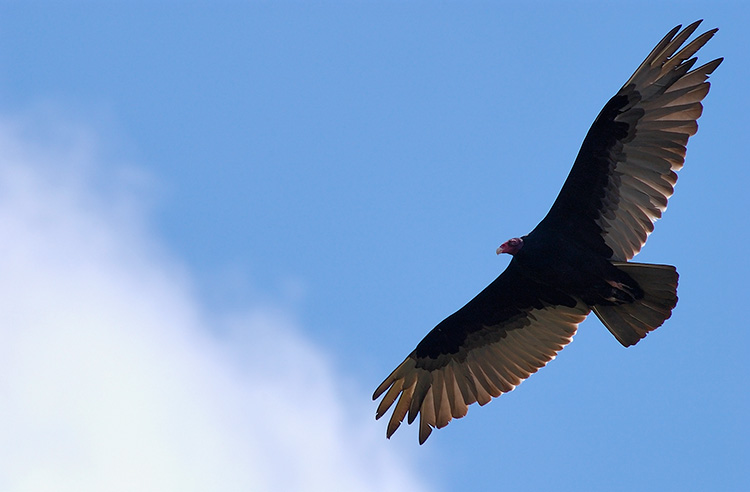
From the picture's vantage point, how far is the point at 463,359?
973 centimetres

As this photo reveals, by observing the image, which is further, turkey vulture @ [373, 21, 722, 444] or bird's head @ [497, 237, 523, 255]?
bird's head @ [497, 237, 523, 255]

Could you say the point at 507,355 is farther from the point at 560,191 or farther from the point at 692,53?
the point at 692,53

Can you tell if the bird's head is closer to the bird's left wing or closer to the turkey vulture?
the turkey vulture

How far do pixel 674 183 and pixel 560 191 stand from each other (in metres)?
0.94

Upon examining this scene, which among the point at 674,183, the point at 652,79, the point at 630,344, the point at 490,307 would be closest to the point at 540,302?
the point at 490,307

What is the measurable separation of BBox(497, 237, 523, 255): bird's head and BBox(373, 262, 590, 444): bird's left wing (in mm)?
750

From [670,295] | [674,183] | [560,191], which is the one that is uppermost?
[560,191]

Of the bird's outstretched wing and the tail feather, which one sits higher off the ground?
the bird's outstretched wing

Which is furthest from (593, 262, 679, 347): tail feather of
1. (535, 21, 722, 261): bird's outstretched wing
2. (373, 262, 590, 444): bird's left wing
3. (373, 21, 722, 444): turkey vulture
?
(373, 262, 590, 444): bird's left wing

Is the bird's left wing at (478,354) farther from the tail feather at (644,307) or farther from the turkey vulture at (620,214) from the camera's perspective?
the tail feather at (644,307)

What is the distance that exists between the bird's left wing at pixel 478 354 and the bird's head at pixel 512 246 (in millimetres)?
750

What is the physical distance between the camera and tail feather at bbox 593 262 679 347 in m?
8.10

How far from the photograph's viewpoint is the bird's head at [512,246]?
28.0 feet

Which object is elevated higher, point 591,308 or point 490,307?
point 490,307
